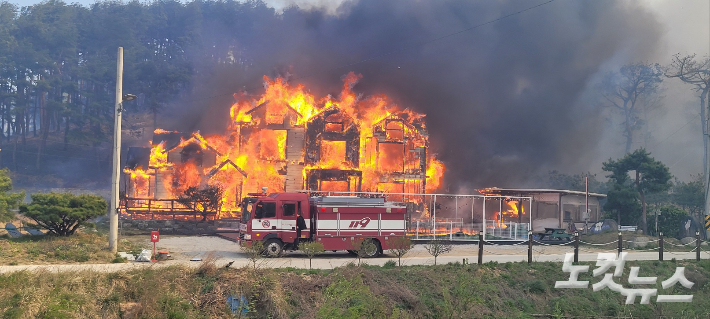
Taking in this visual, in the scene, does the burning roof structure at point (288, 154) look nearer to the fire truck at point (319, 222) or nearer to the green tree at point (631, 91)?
the fire truck at point (319, 222)

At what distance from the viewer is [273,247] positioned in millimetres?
22938

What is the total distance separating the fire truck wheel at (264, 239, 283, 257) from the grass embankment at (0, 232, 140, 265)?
569cm

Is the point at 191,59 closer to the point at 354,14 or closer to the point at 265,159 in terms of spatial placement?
the point at 354,14

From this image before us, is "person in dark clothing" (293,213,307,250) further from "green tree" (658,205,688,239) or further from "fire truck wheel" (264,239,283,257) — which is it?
"green tree" (658,205,688,239)

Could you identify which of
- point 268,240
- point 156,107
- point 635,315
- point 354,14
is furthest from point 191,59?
point 635,315

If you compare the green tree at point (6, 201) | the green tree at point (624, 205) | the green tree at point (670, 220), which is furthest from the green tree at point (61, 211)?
the green tree at point (670, 220)

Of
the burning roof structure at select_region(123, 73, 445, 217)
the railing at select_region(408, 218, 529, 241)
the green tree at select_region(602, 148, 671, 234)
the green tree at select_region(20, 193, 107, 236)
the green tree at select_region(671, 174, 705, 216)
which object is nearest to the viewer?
the green tree at select_region(20, 193, 107, 236)

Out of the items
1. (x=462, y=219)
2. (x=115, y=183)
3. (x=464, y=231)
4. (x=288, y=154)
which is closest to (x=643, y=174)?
(x=462, y=219)

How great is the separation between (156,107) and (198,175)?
2323 cm

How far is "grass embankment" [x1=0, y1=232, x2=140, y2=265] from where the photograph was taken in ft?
62.6

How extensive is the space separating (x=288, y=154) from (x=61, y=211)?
81.9 feet

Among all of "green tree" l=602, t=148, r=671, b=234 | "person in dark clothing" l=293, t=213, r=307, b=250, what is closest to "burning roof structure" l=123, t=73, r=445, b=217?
"green tree" l=602, t=148, r=671, b=234

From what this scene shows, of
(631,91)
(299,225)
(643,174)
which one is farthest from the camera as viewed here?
(631,91)

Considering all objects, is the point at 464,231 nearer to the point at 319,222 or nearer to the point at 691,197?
the point at 319,222
